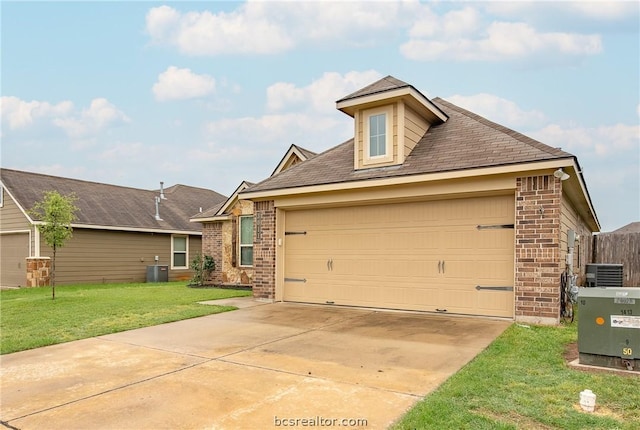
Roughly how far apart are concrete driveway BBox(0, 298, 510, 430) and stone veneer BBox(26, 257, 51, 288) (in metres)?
11.7

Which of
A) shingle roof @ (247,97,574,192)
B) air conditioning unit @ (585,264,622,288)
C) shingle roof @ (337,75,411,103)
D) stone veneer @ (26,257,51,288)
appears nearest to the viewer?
shingle roof @ (247,97,574,192)

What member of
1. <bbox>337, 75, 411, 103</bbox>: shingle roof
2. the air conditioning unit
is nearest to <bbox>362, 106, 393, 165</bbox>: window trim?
<bbox>337, 75, 411, 103</bbox>: shingle roof

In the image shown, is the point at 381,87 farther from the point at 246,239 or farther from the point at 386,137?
the point at 246,239

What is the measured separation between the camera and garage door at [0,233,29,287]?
17102 millimetres

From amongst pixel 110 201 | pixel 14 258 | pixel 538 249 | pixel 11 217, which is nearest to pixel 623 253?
pixel 538 249

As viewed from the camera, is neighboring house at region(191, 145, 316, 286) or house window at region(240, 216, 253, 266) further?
house window at region(240, 216, 253, 266)

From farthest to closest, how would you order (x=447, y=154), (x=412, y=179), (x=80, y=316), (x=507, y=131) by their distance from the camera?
(x=507, y=131)
(x=447, y=154)
(x=80, y=316)
(x=412, y=179)

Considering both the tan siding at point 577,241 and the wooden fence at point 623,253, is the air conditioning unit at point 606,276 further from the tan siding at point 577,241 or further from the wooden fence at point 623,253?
the wooden fence at point 623,253

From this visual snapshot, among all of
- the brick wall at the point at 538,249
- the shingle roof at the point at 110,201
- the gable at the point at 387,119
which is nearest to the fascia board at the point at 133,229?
the shingle roof at the point at 110,201

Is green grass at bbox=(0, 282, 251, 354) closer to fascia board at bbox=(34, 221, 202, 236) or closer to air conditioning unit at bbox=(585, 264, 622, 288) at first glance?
fascia board at bbox=(34, 221, 202, 236)

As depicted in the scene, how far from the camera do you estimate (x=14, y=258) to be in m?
17.6

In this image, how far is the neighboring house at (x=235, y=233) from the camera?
1573cm

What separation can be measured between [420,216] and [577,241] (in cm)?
574

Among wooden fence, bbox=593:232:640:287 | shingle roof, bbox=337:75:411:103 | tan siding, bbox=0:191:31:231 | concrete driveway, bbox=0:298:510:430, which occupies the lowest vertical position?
concrete driveway, bbox=0:298:510:430
